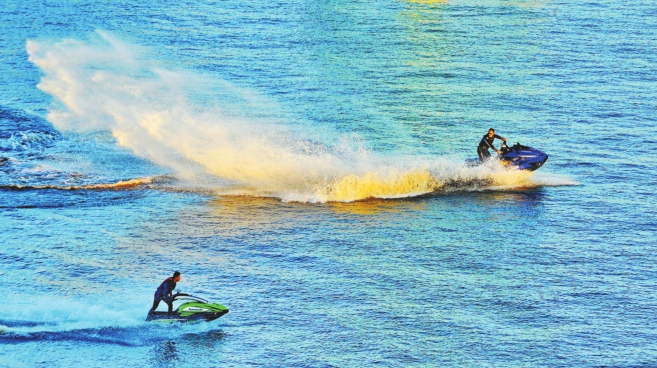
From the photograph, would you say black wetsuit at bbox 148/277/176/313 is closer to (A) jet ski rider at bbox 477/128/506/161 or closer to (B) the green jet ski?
(B) the green jet ski

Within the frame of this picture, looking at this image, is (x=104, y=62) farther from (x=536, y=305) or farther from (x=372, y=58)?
(x=536, y=305)

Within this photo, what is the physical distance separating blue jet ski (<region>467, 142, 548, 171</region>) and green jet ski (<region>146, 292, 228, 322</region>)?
20433mm

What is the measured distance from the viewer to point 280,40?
77562mm

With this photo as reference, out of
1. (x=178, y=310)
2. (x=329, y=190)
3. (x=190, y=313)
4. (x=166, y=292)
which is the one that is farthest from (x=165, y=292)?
(x=329, y=190)

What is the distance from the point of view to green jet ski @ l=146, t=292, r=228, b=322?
3238cm

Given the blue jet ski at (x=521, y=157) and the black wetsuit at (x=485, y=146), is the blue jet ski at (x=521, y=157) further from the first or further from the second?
the black wetsuit at (x=485, y=146)

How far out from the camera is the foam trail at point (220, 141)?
156ft

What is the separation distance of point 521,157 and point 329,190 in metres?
9.73

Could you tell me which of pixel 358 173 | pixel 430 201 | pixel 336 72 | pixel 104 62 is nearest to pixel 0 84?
pixel 104 62

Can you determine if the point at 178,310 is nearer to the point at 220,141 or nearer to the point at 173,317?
the point at 173,317

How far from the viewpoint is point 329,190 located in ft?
153

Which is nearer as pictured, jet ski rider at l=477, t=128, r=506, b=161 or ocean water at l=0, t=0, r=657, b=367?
ocean water at l=0, t=0, r=657, b=367

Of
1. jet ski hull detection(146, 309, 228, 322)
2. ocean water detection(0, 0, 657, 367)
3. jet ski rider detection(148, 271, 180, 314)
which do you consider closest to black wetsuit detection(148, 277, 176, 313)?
jet ski rider detection(148, 271, 180, 314)

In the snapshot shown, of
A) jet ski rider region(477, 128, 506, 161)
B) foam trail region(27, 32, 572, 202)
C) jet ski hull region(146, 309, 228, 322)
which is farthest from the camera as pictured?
jet ski rider region(477, 128, 506, 161)
